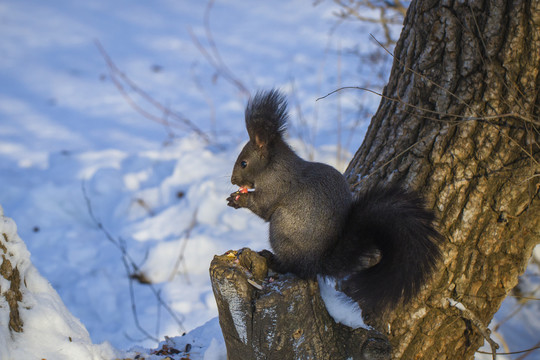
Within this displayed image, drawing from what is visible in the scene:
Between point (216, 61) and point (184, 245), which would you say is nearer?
point (184, 245)

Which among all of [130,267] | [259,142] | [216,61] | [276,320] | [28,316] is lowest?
[130,267]

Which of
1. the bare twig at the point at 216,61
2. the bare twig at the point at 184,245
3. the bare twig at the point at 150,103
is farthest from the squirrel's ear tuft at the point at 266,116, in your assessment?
the bare twig at the point at 216,61

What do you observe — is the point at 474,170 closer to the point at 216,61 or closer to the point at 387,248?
the point at 387,248

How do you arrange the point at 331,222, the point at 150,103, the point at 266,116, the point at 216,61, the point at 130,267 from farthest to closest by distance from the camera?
1. the point at 216,61
2. the point at 150,103
3. the point at 130,267
4. the point at 266,116
5. the point at 331,222

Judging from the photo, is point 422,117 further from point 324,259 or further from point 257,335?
point 257,335

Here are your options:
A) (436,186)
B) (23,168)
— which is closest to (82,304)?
(23,168)

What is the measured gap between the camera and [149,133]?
4555 mm

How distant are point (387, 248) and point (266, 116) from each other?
0.65 metres

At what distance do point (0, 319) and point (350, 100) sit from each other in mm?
3899

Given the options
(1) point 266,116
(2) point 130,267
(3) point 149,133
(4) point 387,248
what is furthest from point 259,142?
(3) point 149,133

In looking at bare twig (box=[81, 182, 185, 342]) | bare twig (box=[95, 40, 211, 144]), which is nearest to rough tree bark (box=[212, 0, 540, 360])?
bare twig (box=[81, 182, 185, 342])

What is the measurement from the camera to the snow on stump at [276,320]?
1.36 metres

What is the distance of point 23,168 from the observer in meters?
3.85

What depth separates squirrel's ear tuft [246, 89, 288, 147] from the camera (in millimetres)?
1696
